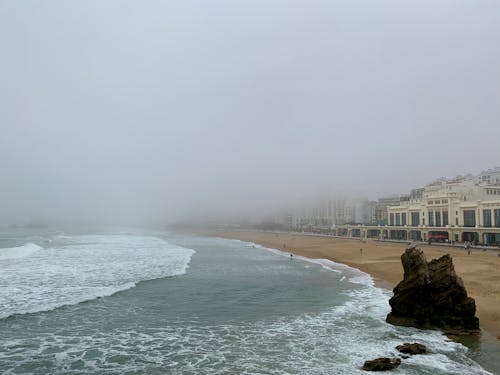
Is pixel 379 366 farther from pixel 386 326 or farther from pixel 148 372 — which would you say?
pixel 148 372

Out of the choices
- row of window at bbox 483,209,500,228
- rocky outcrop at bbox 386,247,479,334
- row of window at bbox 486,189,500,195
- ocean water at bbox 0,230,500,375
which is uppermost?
row of window at bbox 486,189,500,195

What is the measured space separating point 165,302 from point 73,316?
547cm

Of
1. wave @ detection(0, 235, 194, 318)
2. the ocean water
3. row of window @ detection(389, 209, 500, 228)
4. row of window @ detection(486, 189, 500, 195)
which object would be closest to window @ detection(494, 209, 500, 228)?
row of window @ detection(389, 209, 500, 228)

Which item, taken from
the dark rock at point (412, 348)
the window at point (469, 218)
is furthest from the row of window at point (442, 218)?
the dark rock at point (412, 348)

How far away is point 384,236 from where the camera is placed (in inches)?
3457

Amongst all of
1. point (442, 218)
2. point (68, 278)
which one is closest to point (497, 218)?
point (442, 218)

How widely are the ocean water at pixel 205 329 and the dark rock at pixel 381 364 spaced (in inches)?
11.9

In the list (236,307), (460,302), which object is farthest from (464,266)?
(236,307)

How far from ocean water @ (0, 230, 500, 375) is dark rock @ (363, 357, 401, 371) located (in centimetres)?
30

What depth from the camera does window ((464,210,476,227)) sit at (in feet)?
204

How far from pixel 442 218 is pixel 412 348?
61562 mm

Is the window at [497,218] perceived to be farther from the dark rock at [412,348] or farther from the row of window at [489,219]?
the dark rock at [412,348]

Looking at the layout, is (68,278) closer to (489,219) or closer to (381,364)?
(381,364)

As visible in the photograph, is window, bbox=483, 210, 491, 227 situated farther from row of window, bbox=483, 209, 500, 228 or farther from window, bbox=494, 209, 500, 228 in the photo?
window, bbox=494, 209, 500, 228
